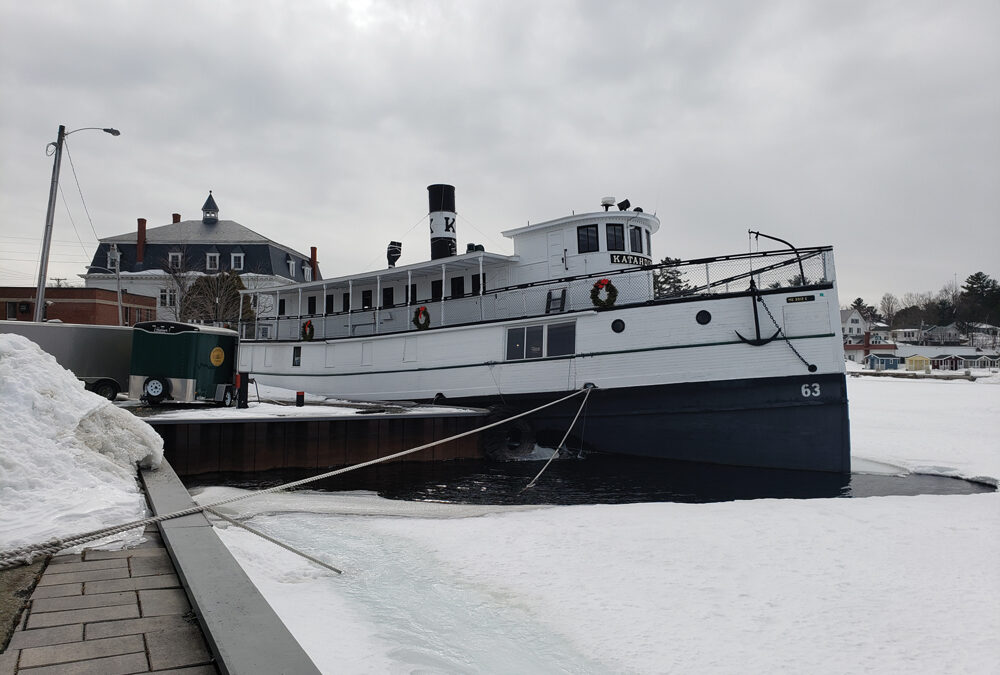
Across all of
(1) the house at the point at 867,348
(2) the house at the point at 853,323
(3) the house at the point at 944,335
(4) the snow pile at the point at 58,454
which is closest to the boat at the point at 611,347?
(4) the snow pile at the point at 58,454

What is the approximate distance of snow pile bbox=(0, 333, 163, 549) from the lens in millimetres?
3725

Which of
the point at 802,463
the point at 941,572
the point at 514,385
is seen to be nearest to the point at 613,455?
the point at 514,385

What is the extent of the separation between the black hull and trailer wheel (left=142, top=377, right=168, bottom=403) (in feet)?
29.4

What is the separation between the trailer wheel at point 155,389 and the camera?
46.2 ft

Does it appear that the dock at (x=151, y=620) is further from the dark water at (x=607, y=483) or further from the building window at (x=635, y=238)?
the building window at (x=635, y=238)

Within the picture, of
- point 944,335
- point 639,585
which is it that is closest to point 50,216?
point 639,585

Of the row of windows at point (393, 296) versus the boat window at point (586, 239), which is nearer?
the boat window at point (586, 239)

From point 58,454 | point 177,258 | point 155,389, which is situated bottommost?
point 58,454

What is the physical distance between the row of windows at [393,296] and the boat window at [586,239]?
259 centimetres

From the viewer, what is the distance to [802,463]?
1181 centimetres

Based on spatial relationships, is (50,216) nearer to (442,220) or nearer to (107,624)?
(442,220)

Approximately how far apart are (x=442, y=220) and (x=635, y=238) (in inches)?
248

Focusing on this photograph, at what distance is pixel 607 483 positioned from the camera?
36.6 feet

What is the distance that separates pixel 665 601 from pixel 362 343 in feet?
49.0
